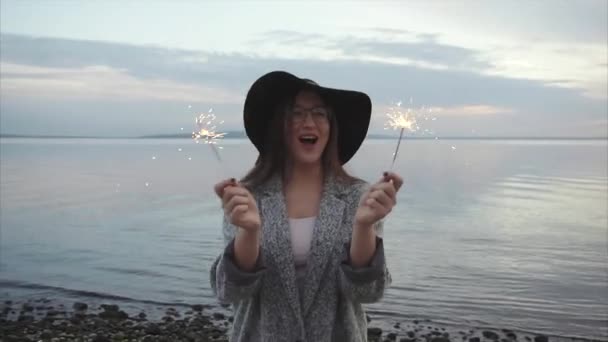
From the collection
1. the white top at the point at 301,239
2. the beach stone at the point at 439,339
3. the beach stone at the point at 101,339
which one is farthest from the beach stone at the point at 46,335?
the white top at the point at 301,239

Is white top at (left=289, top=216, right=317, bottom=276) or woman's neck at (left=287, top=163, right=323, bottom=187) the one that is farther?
woman's neck at (left=287, top=163, right=323, bottom=187)

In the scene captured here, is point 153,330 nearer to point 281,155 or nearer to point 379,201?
point 281,155

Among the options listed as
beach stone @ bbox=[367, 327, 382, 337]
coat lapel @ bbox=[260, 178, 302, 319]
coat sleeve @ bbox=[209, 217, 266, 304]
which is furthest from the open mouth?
beach stone @ bbox=[367, 327, 382, 337]

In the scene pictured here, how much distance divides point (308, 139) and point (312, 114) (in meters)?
0.16

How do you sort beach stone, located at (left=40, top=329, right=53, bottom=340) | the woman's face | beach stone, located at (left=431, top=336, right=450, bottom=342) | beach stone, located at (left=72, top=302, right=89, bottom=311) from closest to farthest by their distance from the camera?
the woman's face
beach stone, located at (left=40, top=329, right=53, bottom=340)
beach stone, located at (left=431, top=336, right=450, bottom=342)
beach stone, located at (left=72, top=302, right=89, bottom=311)

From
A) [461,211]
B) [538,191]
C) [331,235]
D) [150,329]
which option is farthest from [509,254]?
[538,191]

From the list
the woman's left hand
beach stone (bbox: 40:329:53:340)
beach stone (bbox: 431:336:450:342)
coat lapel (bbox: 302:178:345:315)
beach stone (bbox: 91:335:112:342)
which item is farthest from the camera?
beach stone (bbox: 431:336:450:342)

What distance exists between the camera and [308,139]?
3596 millimetres

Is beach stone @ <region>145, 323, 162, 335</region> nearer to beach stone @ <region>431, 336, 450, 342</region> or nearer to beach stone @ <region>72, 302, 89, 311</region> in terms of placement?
beach stone @ <region>72, 302, 89, 311</region>

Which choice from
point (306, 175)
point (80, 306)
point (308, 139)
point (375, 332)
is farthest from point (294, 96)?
point (80, 306)

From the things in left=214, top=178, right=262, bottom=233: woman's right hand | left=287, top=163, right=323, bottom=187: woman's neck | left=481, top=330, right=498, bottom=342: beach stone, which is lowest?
left=481, top=330, right=498, bottom=342: beach stone

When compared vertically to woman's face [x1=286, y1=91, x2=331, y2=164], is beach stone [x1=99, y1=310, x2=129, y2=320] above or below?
below

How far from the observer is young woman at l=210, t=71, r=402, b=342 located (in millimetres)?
3168

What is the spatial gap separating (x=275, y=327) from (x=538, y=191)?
4495cm
